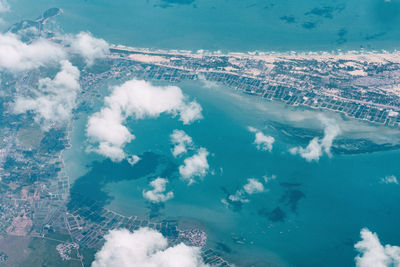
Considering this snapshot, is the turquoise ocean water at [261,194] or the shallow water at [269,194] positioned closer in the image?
the shallow water at [269,194]

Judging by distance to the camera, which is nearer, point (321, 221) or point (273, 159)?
point (321, 221)

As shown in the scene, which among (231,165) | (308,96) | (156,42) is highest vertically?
(156,42)

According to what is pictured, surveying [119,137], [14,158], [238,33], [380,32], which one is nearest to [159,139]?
[119,137]

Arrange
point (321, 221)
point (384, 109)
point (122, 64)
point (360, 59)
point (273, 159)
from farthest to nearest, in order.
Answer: point (122, 64)
point (360, 59)
point (384, 109)
point (273, 159)
point (321, 221)

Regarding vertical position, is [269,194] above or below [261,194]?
above

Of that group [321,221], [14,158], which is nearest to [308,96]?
[321,221]

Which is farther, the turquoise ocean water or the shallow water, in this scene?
the turquoise ocean water

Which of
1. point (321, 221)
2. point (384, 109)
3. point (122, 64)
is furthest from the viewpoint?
point (122, 64)

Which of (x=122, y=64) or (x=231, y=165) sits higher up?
(x=122, y=64)

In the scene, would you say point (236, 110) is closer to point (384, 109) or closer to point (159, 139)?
point (159, 139)

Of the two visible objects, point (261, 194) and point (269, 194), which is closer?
point (269, 194)
